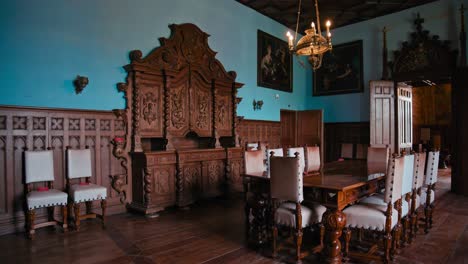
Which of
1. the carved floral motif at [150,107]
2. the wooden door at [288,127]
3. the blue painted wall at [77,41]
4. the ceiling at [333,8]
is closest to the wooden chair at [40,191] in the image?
the blue painted wall at [77,41]

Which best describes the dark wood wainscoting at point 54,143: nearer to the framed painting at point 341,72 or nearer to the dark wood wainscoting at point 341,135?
the dark wood wainscoting at point 341,135

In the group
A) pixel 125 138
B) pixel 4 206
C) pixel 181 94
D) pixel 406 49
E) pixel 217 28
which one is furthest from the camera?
pixel 406 49

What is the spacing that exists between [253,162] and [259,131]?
392 cm

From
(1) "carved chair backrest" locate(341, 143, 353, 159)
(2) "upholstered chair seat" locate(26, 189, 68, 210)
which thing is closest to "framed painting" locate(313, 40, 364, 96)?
(1) "carved chair backrest" locate(341, 143, 353, 159)

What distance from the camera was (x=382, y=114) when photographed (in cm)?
772

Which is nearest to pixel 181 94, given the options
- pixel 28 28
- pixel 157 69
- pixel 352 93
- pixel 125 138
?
pixel 157 69

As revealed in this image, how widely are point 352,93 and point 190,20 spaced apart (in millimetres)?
5297

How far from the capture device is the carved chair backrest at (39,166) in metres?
4.00

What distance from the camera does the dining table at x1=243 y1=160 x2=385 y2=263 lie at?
288cm

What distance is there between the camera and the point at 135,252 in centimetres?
328

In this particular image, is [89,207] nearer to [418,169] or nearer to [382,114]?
[418,169]

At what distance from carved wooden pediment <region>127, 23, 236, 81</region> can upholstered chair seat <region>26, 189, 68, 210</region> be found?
231 centimetres

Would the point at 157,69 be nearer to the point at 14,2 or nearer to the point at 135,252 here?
the point at 14,2

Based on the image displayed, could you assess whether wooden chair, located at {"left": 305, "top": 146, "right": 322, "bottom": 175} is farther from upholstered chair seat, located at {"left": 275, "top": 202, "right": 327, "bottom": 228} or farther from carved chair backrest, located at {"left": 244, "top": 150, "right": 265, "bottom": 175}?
upholstered chair seat, located at {"left": 275, "top": 202, "right": 327, "bottom": 228}
